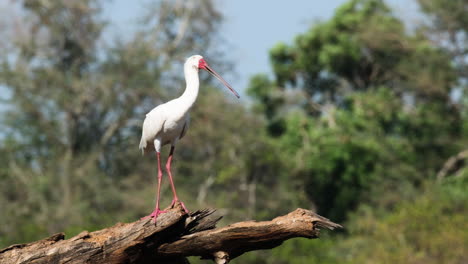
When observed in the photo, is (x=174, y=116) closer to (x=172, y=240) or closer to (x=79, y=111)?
(x=172, y=240)

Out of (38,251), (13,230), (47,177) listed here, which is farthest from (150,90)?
(38,251)

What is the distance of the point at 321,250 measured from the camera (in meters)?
35.8

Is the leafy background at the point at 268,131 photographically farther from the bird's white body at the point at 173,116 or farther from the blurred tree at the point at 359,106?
the bird's white body at the point at 173,116

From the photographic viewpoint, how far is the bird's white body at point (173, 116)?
469 inches

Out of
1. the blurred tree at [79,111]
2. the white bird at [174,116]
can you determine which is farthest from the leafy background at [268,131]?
the white bird at [174,116]

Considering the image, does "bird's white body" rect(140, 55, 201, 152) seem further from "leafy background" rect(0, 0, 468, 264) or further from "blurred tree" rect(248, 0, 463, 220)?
"blurred tree" rect(248, 0, 463, 220)

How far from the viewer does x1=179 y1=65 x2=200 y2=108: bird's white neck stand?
11.9 metres

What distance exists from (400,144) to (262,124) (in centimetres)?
630

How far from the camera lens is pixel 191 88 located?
39.1ft

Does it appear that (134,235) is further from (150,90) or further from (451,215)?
(150,90)

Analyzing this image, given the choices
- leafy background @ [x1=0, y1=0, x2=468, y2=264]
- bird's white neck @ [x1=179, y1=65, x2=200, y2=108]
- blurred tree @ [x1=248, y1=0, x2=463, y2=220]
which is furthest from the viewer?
blurred tree @ [x1=248, y1=0, x2=463, y2=220]

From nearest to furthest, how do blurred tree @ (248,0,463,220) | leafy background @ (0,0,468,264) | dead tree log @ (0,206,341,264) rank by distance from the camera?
1. dead tree log @ (0,206,341,264)
2. leafy background @ (0,0,468,264)
3. blurred tree @ (248,0,463,220)

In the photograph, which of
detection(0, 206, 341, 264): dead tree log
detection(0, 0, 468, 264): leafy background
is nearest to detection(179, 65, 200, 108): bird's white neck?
detection(0, 206, 341, 264): dead tree log

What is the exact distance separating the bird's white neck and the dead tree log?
5.28 ft
